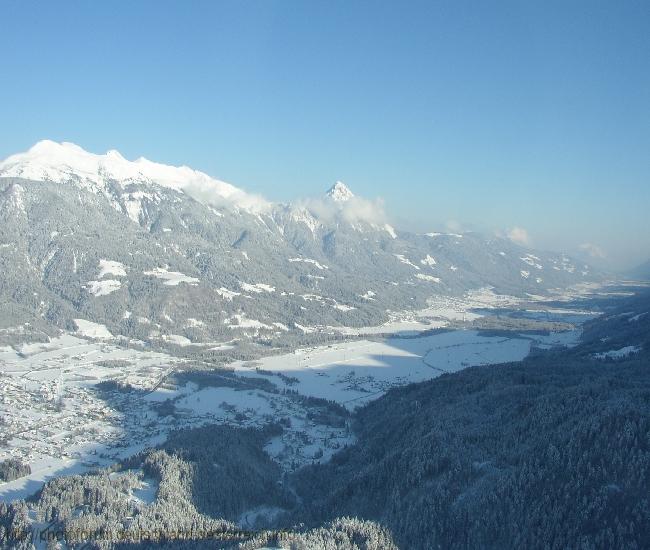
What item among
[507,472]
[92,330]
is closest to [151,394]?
[92,330]

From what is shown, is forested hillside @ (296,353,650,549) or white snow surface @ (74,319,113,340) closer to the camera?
forested hillside @ (296,353,650,549)

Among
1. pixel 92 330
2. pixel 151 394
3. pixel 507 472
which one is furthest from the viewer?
pixel 92 330

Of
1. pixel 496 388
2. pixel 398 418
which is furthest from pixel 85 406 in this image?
pixel 496 388

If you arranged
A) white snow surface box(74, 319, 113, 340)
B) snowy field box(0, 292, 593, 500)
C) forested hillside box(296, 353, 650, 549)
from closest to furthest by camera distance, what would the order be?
1. forested hillside box(296, 353, 650, 549)
2. snowy field box(0, 292, 593, 500)
3. white snow surface box(74, 319, 113, 340)

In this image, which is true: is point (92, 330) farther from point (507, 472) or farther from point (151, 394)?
point (507, 472)

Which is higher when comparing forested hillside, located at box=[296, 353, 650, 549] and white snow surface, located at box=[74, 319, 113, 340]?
white snow surface, located at box=[74, 319, 113, 340]

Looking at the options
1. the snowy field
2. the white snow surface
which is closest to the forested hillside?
the snowy field

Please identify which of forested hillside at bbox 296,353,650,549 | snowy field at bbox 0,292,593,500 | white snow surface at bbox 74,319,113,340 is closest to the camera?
forested hillside at bbox 296,353,650,549

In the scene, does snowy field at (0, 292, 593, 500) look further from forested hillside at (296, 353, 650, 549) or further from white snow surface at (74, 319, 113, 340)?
forested hillside at (296, 353, 650, 549)

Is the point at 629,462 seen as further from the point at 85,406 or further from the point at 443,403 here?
the point at 85,406

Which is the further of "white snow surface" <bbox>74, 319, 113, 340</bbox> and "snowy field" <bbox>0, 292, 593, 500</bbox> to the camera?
"white snow surface" <bbox>74, 319, 113, 340</bbox>
